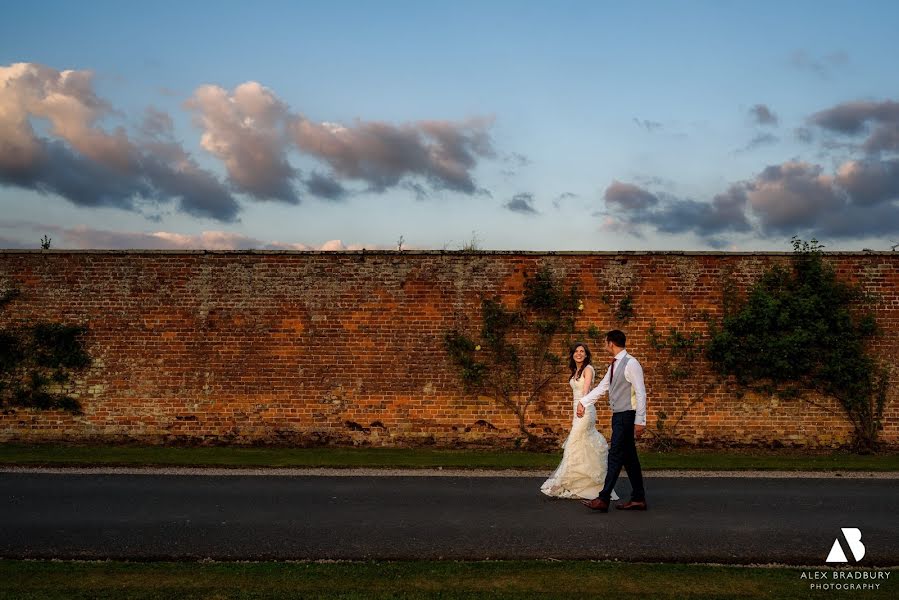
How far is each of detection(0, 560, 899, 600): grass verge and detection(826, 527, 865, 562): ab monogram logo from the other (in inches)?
15.8

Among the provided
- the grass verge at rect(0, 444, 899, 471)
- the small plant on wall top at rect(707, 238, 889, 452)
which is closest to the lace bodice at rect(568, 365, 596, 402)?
the grass verge at rect(0, 444, 899, 471)

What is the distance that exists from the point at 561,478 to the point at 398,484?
2271 mm

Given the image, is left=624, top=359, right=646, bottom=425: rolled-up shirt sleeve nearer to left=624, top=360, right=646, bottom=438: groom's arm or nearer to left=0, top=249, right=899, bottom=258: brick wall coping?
left=624, top=360, right=646, bottom=438: groom's arm

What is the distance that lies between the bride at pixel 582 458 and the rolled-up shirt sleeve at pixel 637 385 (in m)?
0.84

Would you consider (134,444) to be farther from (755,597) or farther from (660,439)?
(755,597)

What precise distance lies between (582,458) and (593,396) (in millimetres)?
813

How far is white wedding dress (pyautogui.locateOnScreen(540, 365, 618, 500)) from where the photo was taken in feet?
29.4

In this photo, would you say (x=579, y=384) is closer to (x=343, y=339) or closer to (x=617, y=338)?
(x=617, y=338)

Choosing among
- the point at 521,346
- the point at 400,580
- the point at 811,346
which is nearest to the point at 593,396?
the point at 400,580

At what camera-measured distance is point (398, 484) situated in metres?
10.1

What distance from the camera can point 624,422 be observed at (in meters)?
8.26

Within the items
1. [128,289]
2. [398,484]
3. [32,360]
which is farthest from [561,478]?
[32,360]

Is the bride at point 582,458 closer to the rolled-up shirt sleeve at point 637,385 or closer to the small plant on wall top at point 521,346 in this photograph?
the rolled-up shirt sleeve at point 637,385

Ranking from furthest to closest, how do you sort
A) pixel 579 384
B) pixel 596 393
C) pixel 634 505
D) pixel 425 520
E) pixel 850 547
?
pixel 579 384 → pixel 596 393 → pixel 634 505 → pixel 425 520 → pixel 850 547
